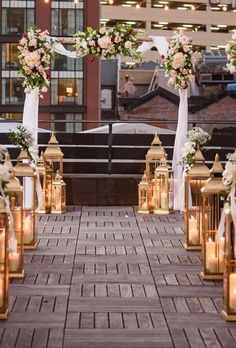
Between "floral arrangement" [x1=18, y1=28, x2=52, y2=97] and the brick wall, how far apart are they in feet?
42.3

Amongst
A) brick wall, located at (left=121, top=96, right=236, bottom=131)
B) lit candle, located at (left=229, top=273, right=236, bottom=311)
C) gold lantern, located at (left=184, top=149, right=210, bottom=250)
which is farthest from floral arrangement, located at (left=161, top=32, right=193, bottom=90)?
brick wall, located at (left=121, top=96, right=236, bottom=131)

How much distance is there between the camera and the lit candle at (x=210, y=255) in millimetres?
7812

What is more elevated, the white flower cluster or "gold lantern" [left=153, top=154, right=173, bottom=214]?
the white flower cluster

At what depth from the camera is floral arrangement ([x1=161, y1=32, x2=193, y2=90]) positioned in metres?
12.6

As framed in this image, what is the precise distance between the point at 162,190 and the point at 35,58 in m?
2.50

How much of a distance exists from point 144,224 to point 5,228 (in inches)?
195

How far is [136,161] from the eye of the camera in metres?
14.4

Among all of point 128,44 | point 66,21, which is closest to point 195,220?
point 128,44

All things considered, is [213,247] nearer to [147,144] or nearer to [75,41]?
[75,41]

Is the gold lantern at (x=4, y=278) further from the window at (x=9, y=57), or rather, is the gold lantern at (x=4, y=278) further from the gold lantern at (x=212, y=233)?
the window at (x=9, y=57)

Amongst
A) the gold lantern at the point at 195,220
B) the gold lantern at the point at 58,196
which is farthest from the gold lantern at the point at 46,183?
the gold lantern at the point at 195,220

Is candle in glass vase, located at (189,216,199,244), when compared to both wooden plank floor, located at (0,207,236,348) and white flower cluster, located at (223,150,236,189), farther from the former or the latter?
white flower cluster, located at (223,150,236,189)

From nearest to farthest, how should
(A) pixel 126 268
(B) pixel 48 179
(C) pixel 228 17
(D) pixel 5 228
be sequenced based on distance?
(D) pixel 5 228 < (A) pixel 126 268 < (B) pixel 48 179 < (C) pixel 228 17

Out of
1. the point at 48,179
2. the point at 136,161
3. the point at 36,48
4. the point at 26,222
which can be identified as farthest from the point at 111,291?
the point at 136,161
